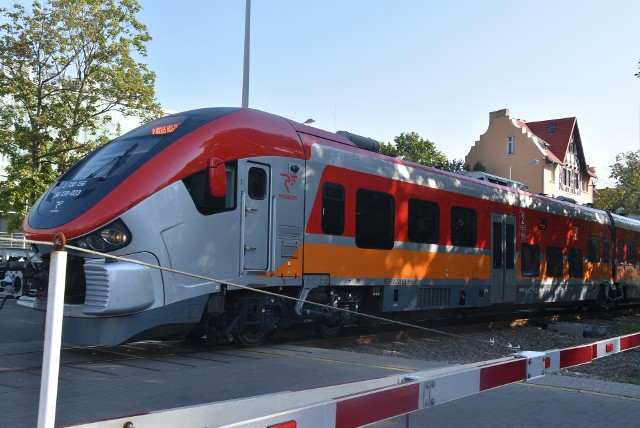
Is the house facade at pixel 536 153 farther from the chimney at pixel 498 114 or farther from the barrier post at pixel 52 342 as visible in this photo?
the barrier post at pixel 52 342

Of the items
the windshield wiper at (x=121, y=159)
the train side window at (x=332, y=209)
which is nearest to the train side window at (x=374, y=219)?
the train side window at (x=332, y=209)

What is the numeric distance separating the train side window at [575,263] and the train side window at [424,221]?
7439mm

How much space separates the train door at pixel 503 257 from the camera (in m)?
14.6

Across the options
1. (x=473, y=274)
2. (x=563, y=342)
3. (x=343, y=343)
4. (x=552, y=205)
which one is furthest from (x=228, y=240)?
(x=552, y=205)

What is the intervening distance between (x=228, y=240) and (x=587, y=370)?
567 cm

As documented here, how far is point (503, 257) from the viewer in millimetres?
14922

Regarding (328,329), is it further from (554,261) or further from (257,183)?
(554,261)

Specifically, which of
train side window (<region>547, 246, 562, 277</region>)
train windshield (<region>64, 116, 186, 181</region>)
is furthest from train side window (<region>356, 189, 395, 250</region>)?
train side window (<region>547, 246, 562, 277</region>)

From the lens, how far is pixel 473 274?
45.3 feet

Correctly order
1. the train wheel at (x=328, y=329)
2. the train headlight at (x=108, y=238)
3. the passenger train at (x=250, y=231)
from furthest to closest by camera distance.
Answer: the train wheel at (x=328, y=329)
the passenger train at (x=250, y=231)
the train headlight at (x=108, y=238)

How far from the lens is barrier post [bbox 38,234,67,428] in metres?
2.22

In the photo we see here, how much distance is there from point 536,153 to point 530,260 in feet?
154

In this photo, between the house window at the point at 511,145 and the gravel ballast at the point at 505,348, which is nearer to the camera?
the gravel ballast at the point at 505,348

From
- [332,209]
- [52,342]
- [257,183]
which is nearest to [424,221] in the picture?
[332,209]
